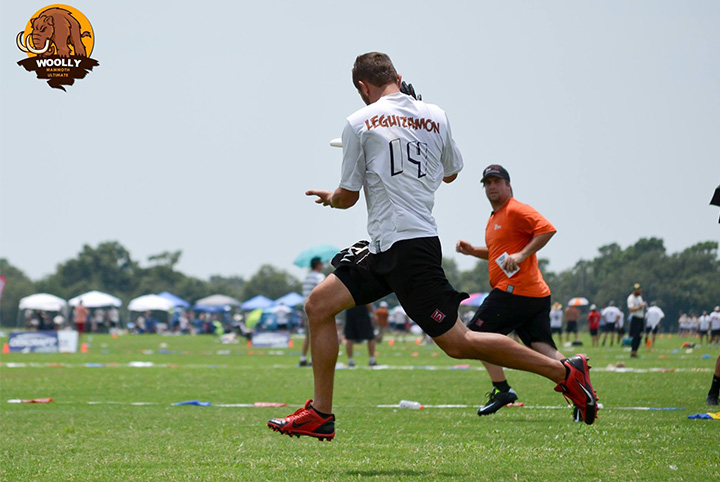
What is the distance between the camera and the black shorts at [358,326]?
61.5ft

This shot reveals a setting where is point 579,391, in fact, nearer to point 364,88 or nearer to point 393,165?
point 393,165

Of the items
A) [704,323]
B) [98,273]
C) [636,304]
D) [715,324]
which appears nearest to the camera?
[636,304]

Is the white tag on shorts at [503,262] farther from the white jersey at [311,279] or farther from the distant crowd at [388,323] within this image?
the distant crowd at [388,323]

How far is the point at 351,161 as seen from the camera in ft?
18.1

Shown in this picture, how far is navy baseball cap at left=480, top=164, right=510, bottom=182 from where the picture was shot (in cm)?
882

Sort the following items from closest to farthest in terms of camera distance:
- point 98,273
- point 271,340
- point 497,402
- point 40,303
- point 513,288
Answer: point 497,402 < point 513,288 < point 271,340 < point 40,303 < point 98,273

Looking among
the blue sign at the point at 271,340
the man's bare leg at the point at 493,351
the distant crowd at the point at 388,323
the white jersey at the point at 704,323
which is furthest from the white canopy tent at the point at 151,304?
the man's bare leg at the point at 493,351

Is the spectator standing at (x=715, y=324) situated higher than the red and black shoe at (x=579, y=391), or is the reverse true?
the spectator standing at (x=715, y=324)

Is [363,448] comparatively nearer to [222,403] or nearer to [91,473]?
[91,473]

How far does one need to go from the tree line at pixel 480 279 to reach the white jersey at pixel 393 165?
121ft

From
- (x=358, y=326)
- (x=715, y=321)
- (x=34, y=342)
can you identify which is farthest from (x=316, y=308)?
(x=715, y=321)

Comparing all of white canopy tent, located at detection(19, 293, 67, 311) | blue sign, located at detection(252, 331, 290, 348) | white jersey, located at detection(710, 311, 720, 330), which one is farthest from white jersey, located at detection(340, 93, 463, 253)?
white canopy tent, located at detection(19, 293, 67, 311)

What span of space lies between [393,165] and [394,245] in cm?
46

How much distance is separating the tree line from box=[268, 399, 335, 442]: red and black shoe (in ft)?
121
